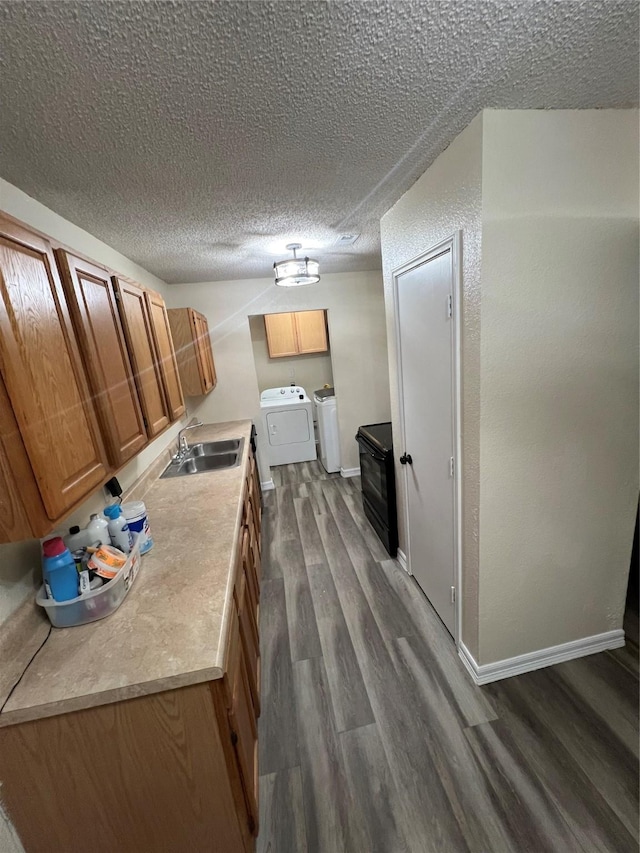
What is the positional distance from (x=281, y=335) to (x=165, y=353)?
10.2 ft

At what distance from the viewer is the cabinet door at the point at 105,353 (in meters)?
1.05

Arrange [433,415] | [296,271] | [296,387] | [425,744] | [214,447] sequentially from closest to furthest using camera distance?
[425,744] → [433,415] → [296,271] → [214,447] → [296,387]

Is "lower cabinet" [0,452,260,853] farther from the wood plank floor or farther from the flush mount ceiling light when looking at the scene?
the flush mount ceiling light

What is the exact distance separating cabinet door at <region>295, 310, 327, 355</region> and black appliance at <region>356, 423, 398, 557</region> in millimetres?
2381

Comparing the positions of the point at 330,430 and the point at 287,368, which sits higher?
the point at 287,368

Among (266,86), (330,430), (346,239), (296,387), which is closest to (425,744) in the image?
(266,86)

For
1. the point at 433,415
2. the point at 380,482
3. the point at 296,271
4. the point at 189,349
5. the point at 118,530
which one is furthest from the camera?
the point at 189,349

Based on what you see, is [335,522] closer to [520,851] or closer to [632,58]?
[520,851]

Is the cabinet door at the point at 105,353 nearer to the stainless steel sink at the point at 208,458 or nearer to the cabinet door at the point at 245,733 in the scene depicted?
the cabinet door at the point at 245,733

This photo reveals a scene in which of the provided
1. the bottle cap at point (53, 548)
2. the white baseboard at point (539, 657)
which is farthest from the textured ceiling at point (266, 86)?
the white baseboard at point (539, 657)

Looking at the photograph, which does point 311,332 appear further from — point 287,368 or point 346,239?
point 346,239

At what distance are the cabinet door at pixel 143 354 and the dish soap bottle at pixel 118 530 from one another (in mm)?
388

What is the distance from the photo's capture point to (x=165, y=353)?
1950 mm

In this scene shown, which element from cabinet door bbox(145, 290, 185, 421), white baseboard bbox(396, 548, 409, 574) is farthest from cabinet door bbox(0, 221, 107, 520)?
white baseboard bbox(396, 548, 409, 574)
